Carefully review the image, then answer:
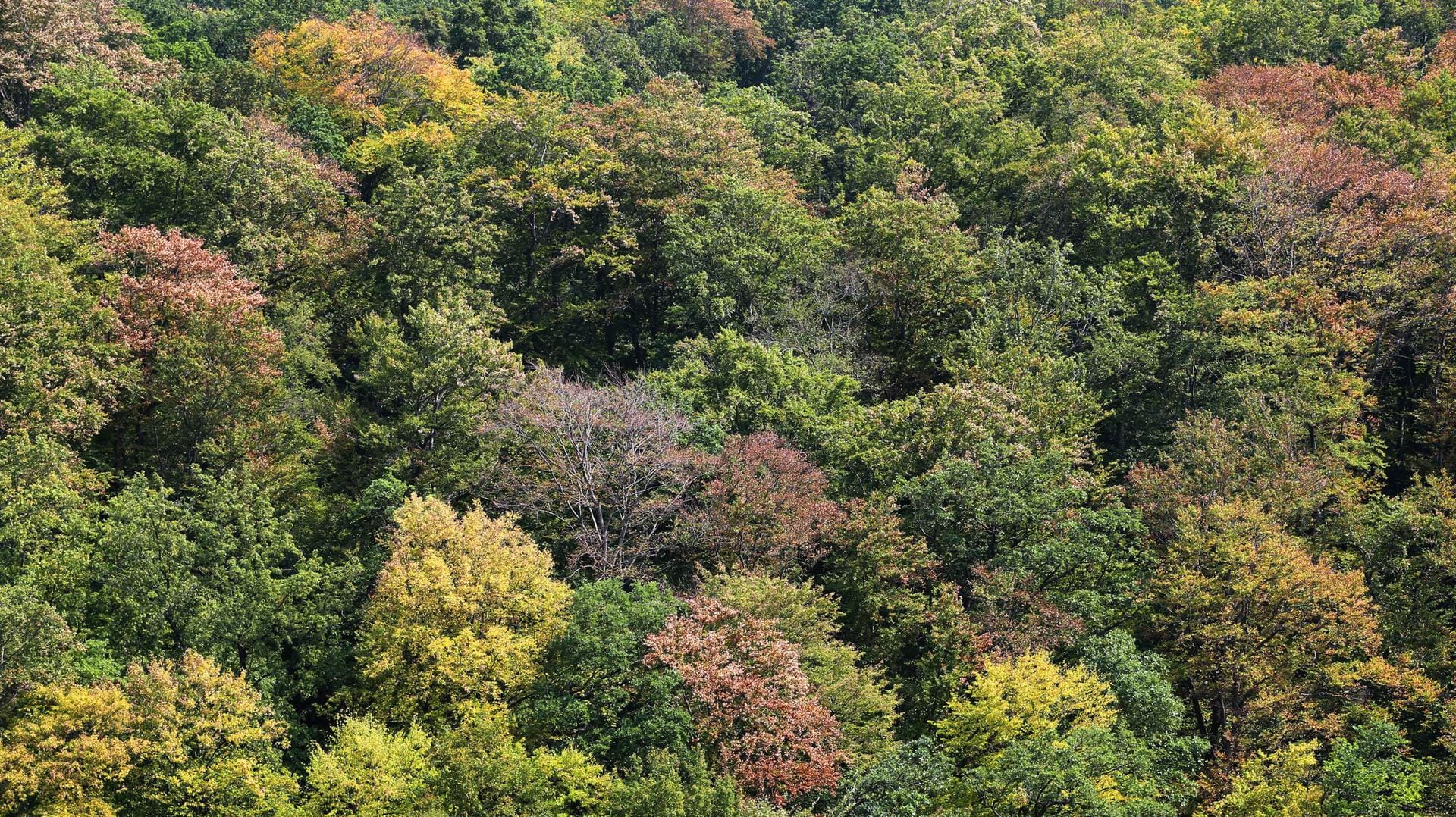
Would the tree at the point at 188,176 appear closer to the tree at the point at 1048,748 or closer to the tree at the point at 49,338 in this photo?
the tree at the point at 49,338

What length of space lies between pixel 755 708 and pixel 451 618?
9408mm

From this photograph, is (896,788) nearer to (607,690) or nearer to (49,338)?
(607,690)

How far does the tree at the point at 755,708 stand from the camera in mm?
36250

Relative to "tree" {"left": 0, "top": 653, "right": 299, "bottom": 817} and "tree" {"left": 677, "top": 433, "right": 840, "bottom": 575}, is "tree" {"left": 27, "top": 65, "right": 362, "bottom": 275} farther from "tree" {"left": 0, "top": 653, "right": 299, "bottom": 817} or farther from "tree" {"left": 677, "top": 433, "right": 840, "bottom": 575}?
"tree" {"left": 0, "top": 653, "right": 299, "bottom": 817}

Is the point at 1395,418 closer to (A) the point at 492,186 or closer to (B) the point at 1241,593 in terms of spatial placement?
(B) the point at 1241,593

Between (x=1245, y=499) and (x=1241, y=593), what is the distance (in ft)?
15.7

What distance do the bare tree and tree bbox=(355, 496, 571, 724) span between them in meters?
4.03

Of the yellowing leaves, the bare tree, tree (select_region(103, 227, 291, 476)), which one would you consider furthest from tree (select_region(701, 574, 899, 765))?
tree (select_region(103, 227, 291, 476))

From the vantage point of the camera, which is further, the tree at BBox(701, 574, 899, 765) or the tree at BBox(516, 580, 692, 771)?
the tree at BBox(701, 574, 899, 765)

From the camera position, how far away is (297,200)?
5769cm

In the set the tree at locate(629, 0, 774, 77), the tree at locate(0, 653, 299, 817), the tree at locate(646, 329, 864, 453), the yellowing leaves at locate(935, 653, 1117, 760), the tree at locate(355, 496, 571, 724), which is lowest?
the tree at locate(0, 653, 299, 817)

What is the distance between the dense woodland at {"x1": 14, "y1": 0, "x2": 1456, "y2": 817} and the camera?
36.9 metres

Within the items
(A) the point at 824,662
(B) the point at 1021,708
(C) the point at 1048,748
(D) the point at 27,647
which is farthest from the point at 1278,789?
(D) the point at 27,647

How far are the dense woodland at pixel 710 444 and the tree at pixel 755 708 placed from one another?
15cm
